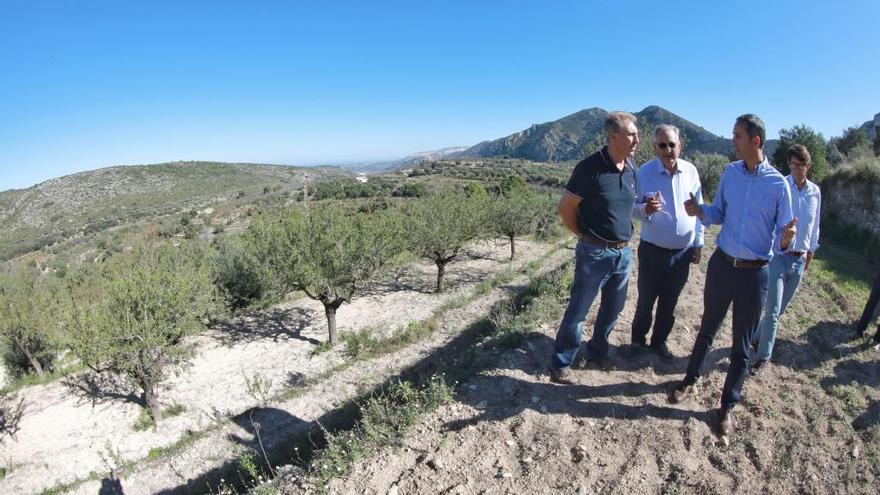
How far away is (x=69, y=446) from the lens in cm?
919

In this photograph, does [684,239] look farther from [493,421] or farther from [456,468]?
[456,468]

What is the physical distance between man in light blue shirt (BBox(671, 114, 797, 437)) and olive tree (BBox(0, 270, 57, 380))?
54.6 feet

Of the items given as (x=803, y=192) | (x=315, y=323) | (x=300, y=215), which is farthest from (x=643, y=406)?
(x=315, y=323)

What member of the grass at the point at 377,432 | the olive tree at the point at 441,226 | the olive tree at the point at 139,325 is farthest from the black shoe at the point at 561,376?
the olive tree at the point at 441,226

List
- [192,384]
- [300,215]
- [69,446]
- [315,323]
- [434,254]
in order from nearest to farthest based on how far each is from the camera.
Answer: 1. [69,446]
2. [192,384]
3. [300,215]
4. [315,323]
5. [434,254]

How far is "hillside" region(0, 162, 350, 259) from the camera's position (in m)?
52.3

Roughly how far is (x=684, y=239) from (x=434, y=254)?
46.5 feet

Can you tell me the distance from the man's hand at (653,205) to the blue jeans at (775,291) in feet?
4.47

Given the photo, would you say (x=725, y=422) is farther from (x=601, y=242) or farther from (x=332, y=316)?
(x=332, y=316)

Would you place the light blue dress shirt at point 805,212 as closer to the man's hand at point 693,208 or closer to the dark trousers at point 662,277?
the dark trousers at point 662,277

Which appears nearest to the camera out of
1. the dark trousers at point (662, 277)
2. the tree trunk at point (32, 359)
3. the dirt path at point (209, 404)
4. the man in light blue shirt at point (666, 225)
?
the man in light blue shirt at point (666, 225)

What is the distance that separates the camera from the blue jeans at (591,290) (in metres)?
3.28

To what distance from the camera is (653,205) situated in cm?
333

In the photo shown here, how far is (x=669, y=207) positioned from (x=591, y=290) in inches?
42.0
